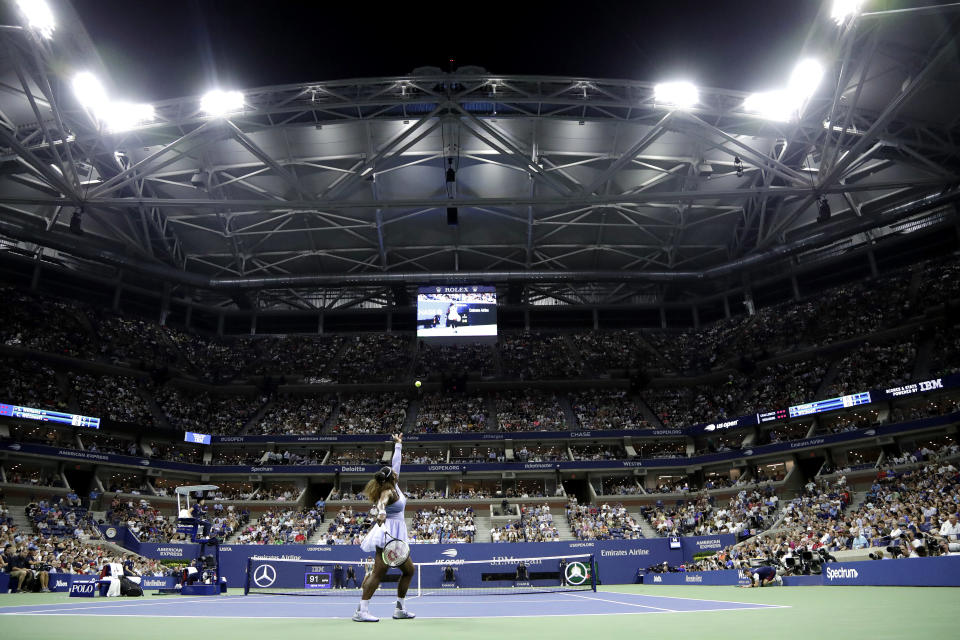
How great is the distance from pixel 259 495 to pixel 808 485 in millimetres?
36162

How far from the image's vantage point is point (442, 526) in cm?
3853

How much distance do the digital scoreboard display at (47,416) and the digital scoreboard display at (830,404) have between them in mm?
48776

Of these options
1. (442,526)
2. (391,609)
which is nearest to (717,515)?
(442,526)

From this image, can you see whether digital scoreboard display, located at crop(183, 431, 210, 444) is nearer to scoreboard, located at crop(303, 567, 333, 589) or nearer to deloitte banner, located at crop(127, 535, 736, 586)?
deloitte banner, located at crop(127, 535, 736, 586)

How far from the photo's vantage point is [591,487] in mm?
46375

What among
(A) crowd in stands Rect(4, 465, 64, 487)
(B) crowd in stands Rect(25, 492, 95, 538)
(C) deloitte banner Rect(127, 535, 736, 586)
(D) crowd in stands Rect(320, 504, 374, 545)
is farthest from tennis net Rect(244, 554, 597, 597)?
(A) crowd in stands Rect(4, 465, 64, 487)

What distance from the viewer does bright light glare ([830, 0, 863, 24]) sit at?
84.0 ft

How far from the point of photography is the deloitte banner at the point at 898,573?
588 inches

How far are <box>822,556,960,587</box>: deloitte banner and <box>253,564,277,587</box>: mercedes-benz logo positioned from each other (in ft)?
75.3

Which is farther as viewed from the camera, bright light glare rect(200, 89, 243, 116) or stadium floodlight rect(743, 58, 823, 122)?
bright light glare rect(200, 89, 243, 116)

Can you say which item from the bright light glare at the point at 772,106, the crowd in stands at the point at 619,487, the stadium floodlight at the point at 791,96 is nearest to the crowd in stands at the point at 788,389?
the crowd in stands at the point at 619,487

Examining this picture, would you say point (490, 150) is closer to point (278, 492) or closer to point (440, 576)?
point (440, 576)

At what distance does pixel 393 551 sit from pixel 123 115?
A: 3302cm

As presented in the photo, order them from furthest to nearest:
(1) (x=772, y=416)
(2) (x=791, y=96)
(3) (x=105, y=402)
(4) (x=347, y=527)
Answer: (3) (x=105, y=402) < (1) (x=772, y=416) < (4) (x=347, y=527) < (2) (x=791, y=96)
